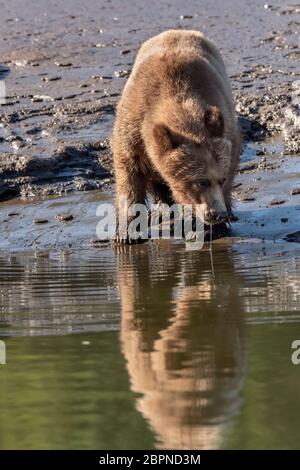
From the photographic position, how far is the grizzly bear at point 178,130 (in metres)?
9.02

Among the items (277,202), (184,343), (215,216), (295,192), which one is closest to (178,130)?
(215,216)

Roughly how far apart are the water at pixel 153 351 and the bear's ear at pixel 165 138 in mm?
846

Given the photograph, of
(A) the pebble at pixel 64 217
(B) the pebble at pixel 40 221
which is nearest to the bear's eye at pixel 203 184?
(A) the pebble at pixel 64 217

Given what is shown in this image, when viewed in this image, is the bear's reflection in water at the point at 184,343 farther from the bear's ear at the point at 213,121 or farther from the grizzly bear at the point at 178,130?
the bear's ear at the point at 213,121

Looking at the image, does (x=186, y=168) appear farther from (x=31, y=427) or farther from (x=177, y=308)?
(x=31, y=427)

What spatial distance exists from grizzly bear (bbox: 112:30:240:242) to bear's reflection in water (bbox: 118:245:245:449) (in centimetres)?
59

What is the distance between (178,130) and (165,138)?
123 millimetres

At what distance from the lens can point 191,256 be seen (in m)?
9.27

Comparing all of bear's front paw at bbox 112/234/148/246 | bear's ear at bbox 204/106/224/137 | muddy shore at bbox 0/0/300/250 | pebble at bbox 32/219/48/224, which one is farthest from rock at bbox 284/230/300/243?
pebble at bbox 32/219/48/224

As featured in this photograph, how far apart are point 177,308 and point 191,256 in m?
1.85

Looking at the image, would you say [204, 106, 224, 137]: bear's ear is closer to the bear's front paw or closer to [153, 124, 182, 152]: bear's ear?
[153, 124, 182, 152]: bear's ear

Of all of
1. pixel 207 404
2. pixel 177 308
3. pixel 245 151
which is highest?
pixel 207 404

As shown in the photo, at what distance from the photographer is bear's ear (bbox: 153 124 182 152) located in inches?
353
